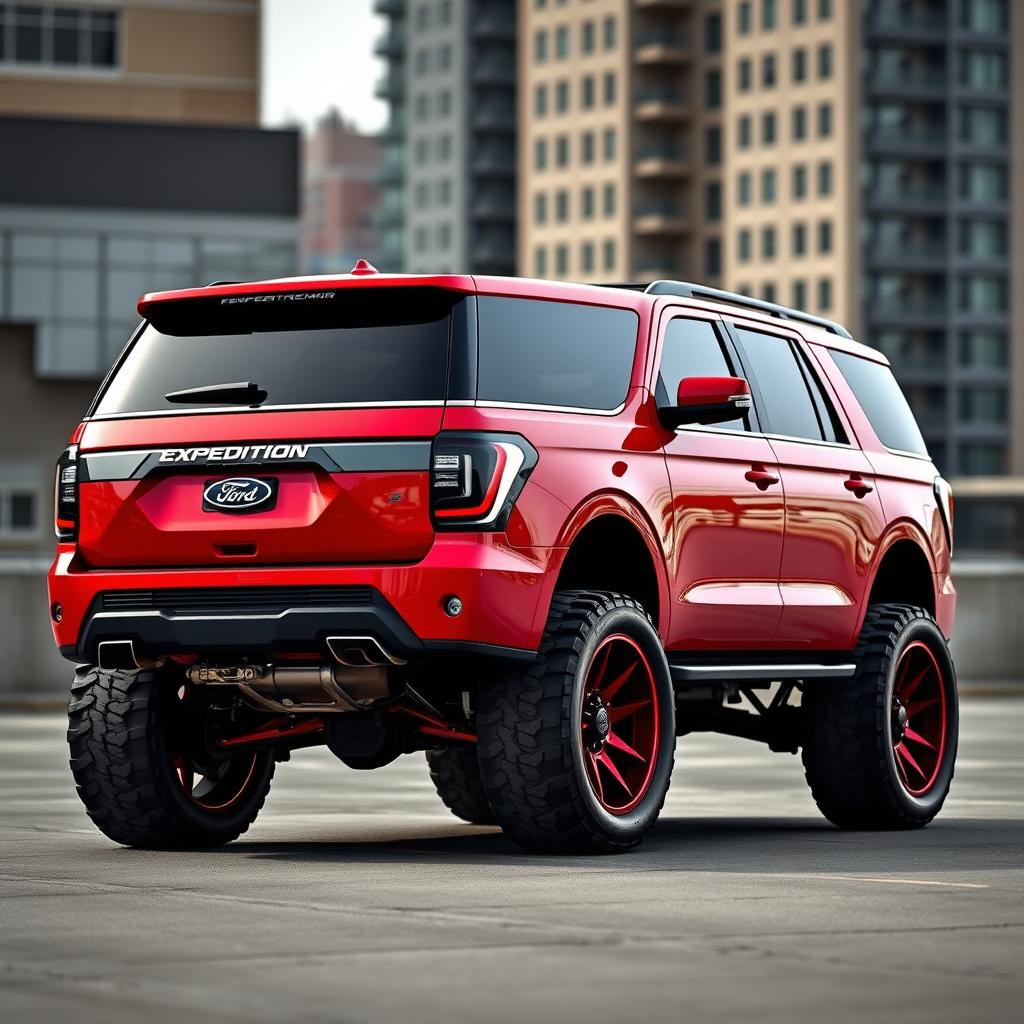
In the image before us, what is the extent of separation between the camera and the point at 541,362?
34.7 feet

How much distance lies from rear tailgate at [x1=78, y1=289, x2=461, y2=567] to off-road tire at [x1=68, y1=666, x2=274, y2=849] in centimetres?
60

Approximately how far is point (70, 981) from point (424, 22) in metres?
163

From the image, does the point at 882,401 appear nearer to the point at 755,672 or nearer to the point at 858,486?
the point at 858,486

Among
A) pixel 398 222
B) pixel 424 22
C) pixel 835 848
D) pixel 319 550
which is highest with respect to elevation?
pixel 424 22

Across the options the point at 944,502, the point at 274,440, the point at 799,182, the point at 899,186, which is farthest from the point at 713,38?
the point at 274,440

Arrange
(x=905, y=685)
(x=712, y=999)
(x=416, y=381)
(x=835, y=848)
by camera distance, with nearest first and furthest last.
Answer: (x=712, y=999) → (x=416, y=381) → (x=835, y=848) → (x=905, y=685)

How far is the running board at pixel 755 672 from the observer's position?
440 inches

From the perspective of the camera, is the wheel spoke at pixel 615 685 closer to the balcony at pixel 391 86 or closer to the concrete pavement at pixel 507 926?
the concrete pavement at pixel 507 926

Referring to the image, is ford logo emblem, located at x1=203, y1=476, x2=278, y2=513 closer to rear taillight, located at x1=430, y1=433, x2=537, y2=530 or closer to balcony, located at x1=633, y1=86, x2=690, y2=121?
rear taillight, located at x1=430, y1=433, x2=537, y2=530

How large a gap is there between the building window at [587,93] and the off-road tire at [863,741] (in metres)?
136

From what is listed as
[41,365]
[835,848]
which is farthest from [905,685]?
[41,365]

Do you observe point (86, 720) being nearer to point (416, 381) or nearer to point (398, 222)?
point (416, 381)

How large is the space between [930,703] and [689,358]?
2.60 meters

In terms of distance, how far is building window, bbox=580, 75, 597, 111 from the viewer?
481 feet
